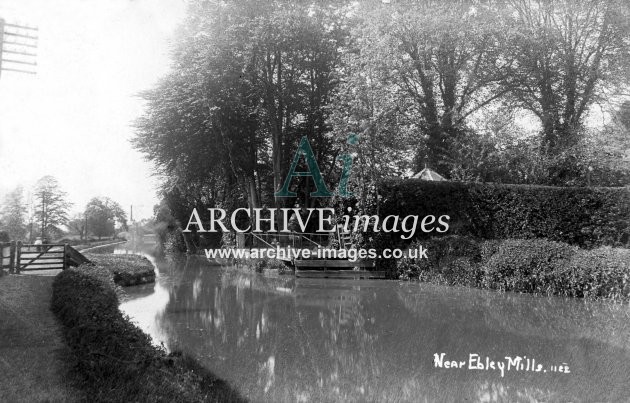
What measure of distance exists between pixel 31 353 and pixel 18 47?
3.72 metres

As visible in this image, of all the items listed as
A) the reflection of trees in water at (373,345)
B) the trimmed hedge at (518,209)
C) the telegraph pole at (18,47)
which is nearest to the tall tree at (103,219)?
the reflection of trees in water at (373,345)

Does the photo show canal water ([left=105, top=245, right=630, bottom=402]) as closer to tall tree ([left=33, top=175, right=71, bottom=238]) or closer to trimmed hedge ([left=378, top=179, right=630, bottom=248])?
trimmed hedge ([left=378, top=179, right=630, bottom=248])

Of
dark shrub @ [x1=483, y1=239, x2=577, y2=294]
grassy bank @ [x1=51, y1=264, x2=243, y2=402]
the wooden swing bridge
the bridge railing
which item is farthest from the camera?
the bridge railing

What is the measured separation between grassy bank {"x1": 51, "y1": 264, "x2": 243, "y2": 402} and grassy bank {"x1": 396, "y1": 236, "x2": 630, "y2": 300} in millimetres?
7706

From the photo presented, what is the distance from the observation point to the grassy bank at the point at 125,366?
11.0 ft

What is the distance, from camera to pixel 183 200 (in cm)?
2580

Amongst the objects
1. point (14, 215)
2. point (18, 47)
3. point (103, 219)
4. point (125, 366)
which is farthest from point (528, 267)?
point (103, 219)

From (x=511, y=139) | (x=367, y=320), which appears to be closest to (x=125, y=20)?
(x=367, y=320)

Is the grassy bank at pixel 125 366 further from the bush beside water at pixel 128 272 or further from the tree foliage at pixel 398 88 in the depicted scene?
the tree foliage at pixel 398 88

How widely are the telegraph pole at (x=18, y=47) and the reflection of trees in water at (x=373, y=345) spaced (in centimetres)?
419

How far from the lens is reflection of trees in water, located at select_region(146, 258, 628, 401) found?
412 cm

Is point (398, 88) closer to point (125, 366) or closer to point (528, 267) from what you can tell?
point (528, 267)

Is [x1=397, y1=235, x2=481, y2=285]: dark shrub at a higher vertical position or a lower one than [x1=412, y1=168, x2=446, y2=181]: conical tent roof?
lower

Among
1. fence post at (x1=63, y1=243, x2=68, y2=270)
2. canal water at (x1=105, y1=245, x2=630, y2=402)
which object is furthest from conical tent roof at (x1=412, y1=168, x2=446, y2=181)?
fence post at (x1=63, y1=243, x2=68, y2=270)
